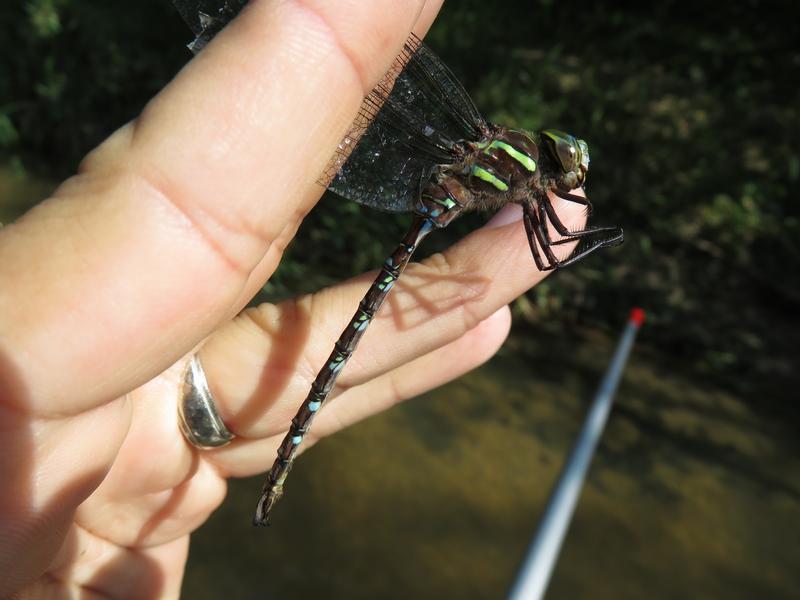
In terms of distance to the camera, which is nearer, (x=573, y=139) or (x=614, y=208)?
(x=573, y=139)

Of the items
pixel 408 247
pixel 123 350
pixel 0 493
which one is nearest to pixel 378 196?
pixel 408 247

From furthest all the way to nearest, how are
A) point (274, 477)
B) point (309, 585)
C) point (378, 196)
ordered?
1. point (309, 585)
2. point (378, 196)
3. point (274, 477)

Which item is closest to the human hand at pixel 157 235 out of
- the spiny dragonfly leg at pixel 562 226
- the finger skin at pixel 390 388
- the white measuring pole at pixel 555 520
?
the finger skin at pixel 390 388

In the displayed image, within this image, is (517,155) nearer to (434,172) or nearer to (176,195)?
(434,172)

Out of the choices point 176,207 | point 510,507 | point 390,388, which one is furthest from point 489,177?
point 510,507

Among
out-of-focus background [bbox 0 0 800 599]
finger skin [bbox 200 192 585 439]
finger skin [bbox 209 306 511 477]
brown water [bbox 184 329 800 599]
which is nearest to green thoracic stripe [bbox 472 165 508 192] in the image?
finger skin [bbox 200 192 585 439]

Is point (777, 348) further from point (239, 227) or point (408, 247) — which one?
point (239, 227)

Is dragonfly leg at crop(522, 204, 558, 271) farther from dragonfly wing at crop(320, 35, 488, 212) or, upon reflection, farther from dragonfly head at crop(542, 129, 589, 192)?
dragonfly wing at crop(320, 35, 488, 212)

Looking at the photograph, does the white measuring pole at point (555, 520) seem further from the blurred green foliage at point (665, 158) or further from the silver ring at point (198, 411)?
the blurred green foliage at point (665, 158)
